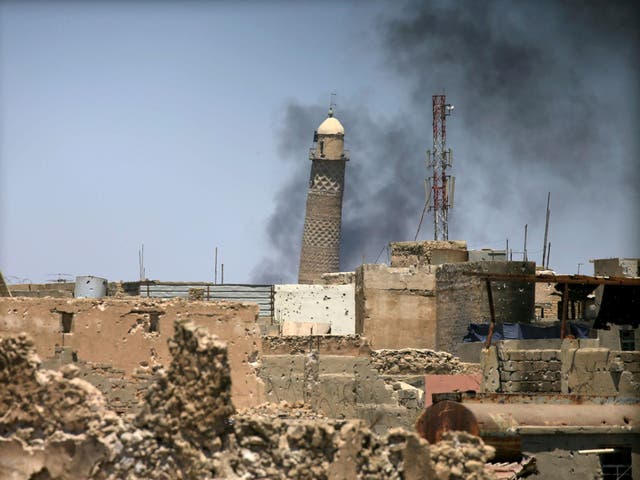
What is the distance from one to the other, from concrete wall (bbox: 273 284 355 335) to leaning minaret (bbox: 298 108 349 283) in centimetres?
Result: 1491

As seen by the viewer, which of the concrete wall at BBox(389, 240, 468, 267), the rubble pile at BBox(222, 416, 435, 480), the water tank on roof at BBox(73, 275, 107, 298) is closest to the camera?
the rubble pile at BBox(222, 416, 435, 480)

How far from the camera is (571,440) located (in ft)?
74.8

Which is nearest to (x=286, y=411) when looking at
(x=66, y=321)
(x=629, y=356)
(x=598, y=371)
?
(x=66, y=321)

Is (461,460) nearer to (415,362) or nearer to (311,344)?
(311,344)

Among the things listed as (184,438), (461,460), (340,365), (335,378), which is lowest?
(461,460)

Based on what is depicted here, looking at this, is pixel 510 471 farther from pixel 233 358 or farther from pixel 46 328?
pixel 46 328

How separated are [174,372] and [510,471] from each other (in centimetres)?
545

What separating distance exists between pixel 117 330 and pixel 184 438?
8999mm

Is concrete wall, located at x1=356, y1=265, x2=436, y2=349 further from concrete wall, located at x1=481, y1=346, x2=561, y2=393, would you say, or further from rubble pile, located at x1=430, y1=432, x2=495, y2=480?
rubble pile, located at x1=430, y1=432, x2=495, y2=480

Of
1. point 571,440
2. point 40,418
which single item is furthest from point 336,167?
point 40,418

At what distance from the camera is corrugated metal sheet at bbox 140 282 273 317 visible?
41.4 meters

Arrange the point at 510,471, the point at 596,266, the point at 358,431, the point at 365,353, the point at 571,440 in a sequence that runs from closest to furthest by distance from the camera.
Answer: the point at 358,431 → the point at 510,471 → the point at 571,440 → the point at 365,353 → the point at 596,266

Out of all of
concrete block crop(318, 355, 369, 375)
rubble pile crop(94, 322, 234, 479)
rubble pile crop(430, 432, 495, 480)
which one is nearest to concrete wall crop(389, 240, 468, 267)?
concrete block crop(318, 355, 369, 375)

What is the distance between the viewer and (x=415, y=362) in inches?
1416
